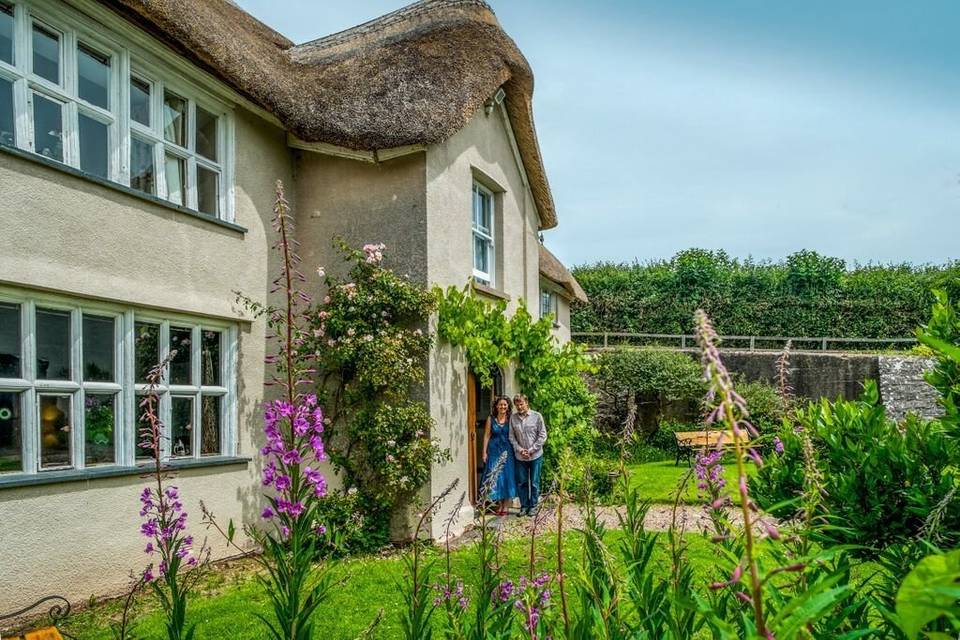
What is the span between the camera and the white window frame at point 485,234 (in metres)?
10.7

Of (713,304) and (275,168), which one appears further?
(713,304)

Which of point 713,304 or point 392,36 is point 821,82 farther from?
point 713,304

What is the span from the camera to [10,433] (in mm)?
5512

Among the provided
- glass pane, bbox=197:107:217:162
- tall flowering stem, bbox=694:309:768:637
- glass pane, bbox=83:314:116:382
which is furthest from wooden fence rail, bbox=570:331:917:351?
tall flowering stem, bbox=694:309:768:637

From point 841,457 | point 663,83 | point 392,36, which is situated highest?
point 392,36

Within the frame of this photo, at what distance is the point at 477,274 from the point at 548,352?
1.84 m

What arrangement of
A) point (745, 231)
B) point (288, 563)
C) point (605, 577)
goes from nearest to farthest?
point (288, 563) → point (605, 577) → point (745, 231)

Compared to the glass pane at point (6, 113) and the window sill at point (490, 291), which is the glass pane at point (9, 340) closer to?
the glass pane at point (6, 113)

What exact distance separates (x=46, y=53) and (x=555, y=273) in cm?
1565

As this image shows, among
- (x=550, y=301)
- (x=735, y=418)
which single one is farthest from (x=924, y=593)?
(x=550, y=301)

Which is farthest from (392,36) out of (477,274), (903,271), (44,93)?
(903,271)

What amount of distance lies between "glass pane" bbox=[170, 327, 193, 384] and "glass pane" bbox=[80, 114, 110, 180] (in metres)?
1.79

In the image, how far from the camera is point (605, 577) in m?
2.62

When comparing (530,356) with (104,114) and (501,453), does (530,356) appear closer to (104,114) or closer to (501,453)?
(501,453)
